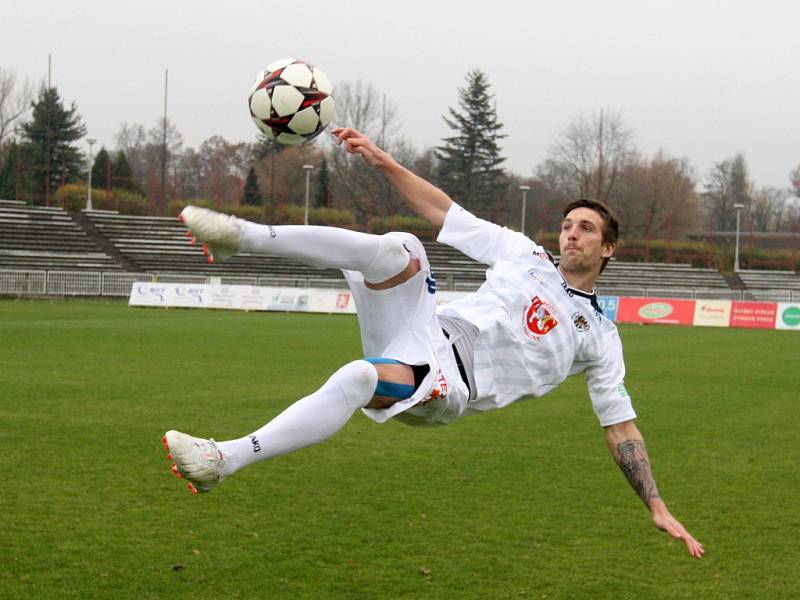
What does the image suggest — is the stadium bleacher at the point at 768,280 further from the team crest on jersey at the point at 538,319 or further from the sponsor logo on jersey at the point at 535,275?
the team crest on jersey at the point at 538,319

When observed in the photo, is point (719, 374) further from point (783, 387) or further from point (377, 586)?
point (377, 586)

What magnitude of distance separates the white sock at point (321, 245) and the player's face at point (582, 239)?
1211mm

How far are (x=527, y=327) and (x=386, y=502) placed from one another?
3.48m

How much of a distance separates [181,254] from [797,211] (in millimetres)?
68080

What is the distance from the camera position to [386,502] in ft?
30.4

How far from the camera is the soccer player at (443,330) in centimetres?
534

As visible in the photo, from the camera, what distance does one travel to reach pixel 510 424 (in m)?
14.0

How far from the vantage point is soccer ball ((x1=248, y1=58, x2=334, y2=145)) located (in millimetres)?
6641

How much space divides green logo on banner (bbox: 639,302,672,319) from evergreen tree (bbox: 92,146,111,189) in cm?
4080

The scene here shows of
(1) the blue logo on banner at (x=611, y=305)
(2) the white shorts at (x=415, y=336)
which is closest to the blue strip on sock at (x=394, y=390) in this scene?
(2) the white shorts at (x=415, y=336)

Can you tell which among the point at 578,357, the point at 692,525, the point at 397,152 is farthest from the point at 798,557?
the point at 397,152

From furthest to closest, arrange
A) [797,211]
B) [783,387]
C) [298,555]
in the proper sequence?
1. [797,211]
2. [783,387]
3. [298,555]

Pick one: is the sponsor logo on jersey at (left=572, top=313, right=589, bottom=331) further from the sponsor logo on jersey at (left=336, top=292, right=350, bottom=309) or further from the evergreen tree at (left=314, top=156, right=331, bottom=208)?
the evergreen tree at (left=314, top=156, right=331, bottom=208)

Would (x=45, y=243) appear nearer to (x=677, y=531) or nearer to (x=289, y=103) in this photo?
(x=289, y=103)
